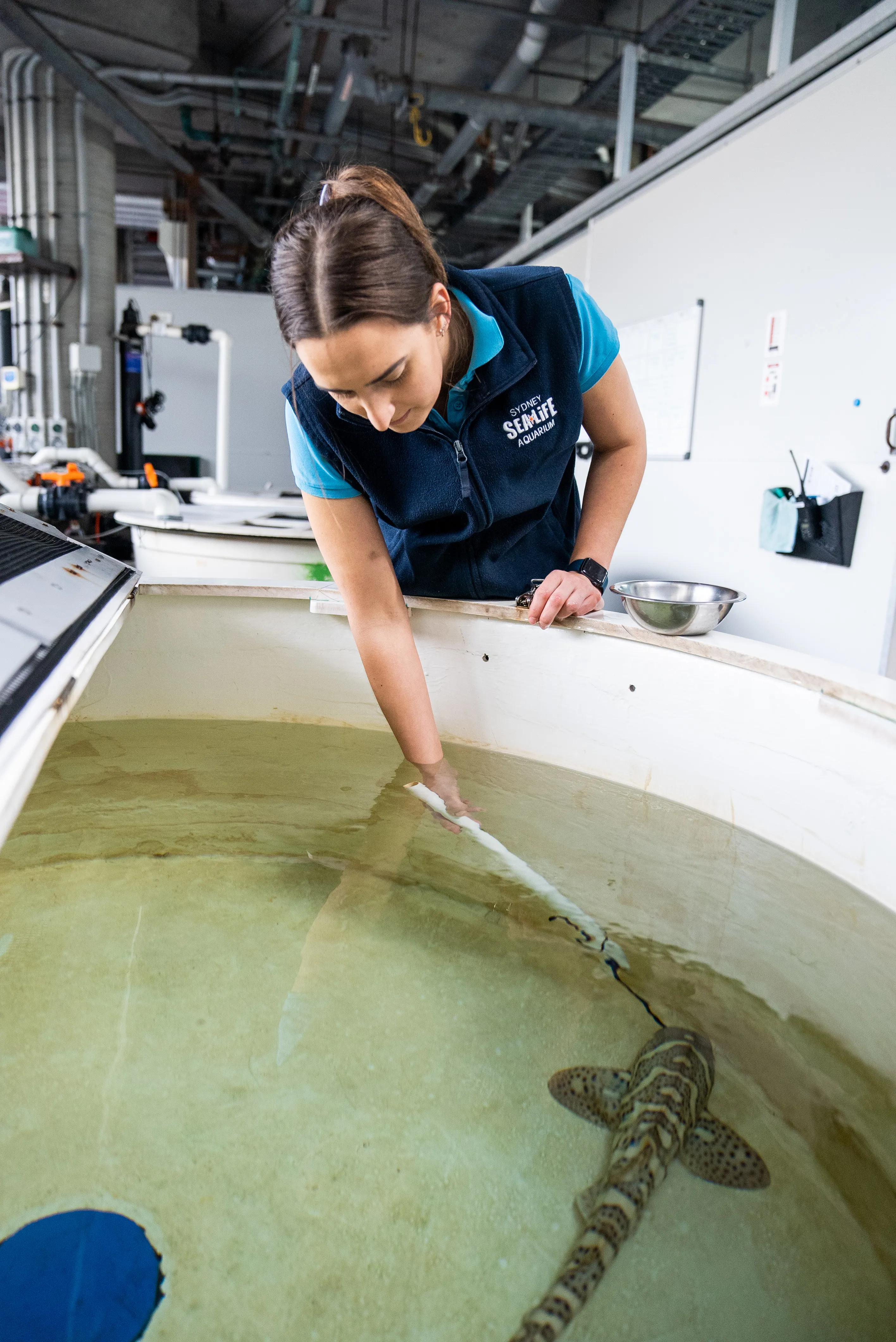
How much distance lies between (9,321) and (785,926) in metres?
5.51

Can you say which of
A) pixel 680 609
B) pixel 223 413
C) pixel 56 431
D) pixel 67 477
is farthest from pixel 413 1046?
pixel 56 431

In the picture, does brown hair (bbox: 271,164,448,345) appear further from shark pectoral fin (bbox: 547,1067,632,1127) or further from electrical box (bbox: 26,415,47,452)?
electrical box (bbox: 26,415,47,452)

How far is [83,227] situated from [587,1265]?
225 inches

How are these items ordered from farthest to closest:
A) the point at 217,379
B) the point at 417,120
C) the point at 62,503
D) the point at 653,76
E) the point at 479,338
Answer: the point at 217,379 → the point at 417,120 → the point at 653,76 → the point at 62,503 → the point at 479,338

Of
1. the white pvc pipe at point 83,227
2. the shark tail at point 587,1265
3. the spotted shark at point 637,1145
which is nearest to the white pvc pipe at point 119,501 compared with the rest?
the spotted shark at point 637,1145

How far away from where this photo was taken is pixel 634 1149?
29.3 inches

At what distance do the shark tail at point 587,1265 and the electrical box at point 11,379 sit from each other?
5.22 m

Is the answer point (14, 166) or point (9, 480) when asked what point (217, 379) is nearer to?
point (14, 166)

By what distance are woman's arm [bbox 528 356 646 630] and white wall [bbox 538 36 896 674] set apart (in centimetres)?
133

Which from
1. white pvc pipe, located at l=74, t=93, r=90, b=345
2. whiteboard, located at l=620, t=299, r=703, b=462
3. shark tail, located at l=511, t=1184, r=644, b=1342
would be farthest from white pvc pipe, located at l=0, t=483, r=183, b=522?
white pvc pipe, located at l=74, t=93, r=90, b=345

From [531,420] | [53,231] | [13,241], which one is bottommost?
[531,420]

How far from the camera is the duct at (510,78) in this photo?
3529 millimetres

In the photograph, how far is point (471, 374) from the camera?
44.1 inches

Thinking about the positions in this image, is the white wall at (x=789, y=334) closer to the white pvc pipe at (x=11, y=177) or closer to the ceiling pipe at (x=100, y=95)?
the ceiling pipe at (x=100, y=95)
